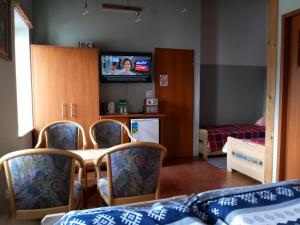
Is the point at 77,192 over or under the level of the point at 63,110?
under

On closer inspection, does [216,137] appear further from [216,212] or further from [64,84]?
[216,212]

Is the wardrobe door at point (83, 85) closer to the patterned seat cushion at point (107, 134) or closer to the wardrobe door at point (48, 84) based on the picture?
the wardrobe door at point (48, 84)

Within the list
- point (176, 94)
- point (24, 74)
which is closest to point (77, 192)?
point (24, 74)

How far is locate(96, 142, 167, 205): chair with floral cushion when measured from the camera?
198 cm

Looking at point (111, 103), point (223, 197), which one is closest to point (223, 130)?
point (111, 103)

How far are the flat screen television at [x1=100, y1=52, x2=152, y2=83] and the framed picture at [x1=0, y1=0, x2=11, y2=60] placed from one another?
6.34ft

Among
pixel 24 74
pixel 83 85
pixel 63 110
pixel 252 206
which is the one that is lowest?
pixel 252 206

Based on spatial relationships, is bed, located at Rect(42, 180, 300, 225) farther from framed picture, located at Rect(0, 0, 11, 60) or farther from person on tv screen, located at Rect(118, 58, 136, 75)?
person on tv screen, located at Rect(118, 58, 136, 75)

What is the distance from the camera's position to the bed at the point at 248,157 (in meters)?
3.61

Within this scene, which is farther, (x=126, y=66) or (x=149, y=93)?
(x=149, y=93)

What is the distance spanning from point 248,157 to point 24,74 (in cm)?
348

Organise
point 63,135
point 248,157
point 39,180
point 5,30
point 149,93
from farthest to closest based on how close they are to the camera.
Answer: point 149,93, point 248,157, point 63,135, point 5,30, point 39,180

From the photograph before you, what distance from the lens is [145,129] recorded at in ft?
14.9

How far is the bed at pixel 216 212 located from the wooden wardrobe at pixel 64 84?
3153mm
